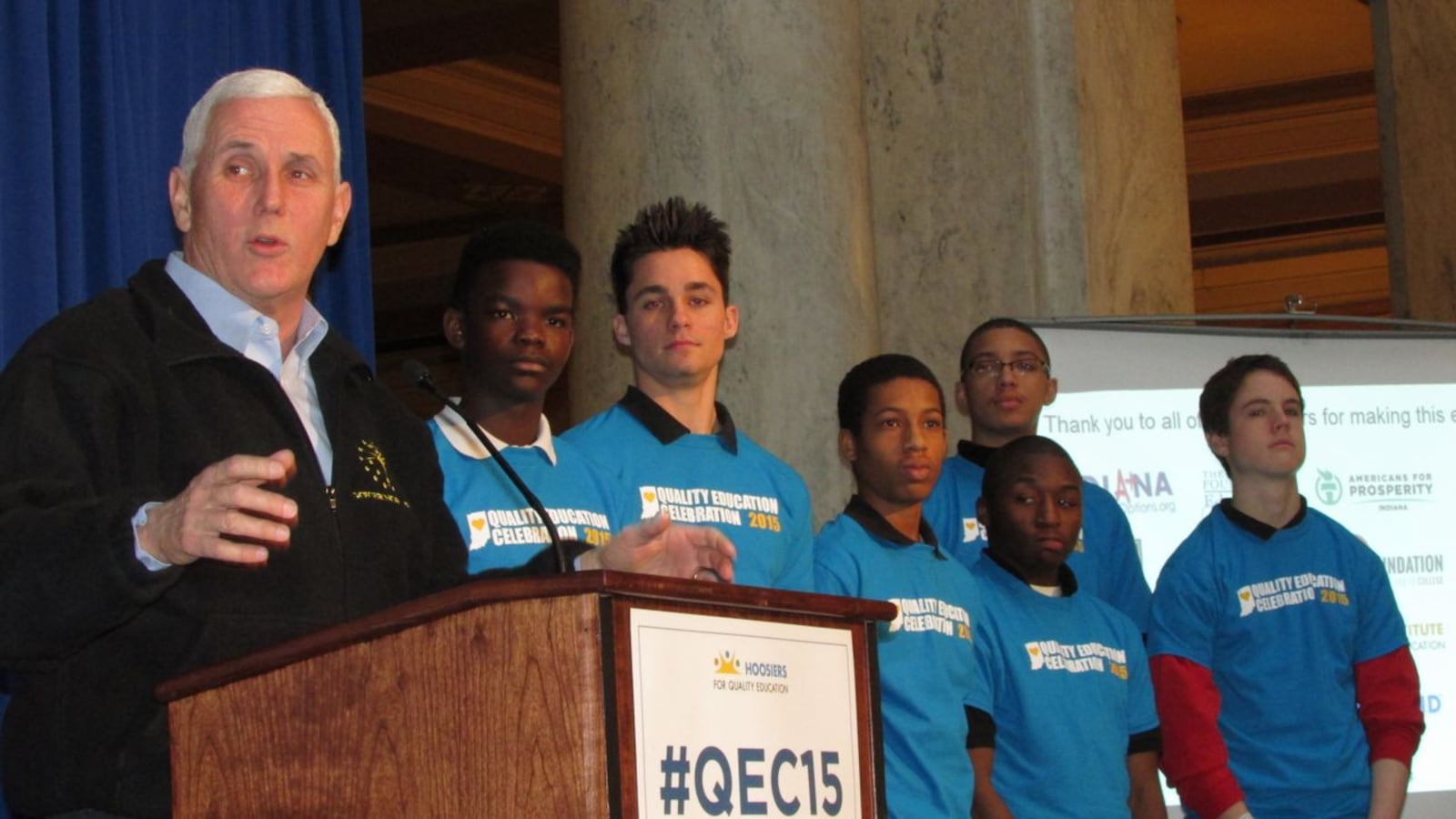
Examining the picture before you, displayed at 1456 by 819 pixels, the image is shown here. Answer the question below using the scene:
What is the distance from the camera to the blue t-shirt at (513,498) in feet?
9.37

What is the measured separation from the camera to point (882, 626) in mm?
2865

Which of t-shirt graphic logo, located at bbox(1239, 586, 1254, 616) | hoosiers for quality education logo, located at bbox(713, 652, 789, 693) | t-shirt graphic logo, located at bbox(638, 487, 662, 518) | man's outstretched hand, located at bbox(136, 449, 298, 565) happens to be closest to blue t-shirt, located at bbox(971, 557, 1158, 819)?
t-shirt graphic logo, located at bbox(1239, 586, 1254, 616)

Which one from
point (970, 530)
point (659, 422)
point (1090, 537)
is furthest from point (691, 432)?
point (1090, 537)

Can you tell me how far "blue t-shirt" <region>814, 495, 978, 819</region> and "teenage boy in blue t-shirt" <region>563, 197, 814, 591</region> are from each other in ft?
0.26

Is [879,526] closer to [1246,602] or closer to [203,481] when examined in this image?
[1246,602]

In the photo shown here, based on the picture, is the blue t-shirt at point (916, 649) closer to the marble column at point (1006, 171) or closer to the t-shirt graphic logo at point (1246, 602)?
the t-shirt graphic logo at point (1246, 602)

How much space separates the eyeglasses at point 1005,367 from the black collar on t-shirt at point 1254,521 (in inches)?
17.9

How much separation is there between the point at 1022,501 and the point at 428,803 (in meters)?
2.16

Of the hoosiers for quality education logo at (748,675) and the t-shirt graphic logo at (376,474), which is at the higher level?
the t-shirt graphic logo at (376,474)

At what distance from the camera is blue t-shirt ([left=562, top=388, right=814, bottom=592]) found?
3.12 meters

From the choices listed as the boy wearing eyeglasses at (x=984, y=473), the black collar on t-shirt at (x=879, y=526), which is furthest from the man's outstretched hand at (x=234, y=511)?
the boy wearing eyeglasses at (x=984, y=473)

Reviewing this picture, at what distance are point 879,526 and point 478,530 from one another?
779mm

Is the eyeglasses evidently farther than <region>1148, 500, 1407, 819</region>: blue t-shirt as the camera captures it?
Yes

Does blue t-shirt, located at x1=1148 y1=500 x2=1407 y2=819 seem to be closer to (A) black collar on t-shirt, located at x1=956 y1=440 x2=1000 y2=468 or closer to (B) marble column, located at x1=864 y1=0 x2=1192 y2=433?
(A) black collar on t-shirt, located at x1=956 y1=440 x2=1000 y2=468
